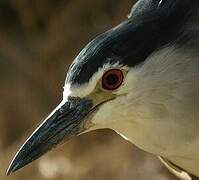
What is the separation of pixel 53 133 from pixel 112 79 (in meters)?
0.21

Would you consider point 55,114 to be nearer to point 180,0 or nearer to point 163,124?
point 163,124

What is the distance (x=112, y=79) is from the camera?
5.28ft

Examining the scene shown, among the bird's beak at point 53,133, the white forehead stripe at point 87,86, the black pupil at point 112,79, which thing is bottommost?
the bird's beak at point 53,133

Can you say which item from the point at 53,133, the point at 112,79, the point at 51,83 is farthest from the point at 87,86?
the point at 51,83

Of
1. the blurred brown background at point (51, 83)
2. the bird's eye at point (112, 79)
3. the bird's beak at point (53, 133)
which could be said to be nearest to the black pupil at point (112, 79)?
the bird's eye at point (112, 79)

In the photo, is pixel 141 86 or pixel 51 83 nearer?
pixel 141 86

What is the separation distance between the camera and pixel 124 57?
160cm

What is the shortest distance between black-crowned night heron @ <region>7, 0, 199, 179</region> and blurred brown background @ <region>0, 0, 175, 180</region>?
1.64 metres

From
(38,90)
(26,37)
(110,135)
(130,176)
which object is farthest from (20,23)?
(130,176)

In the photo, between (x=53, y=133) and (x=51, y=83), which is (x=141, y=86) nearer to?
(x=53, y=133)

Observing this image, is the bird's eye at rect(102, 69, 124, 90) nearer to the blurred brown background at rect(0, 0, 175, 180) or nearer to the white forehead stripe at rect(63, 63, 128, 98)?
the white forehead stripe at rect(63, 63, 128, 98)

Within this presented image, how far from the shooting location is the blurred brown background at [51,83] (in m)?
3.38

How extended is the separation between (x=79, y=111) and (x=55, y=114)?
6cm

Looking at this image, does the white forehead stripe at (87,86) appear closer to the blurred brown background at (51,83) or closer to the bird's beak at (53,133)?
the bird's beak at (53,133)
